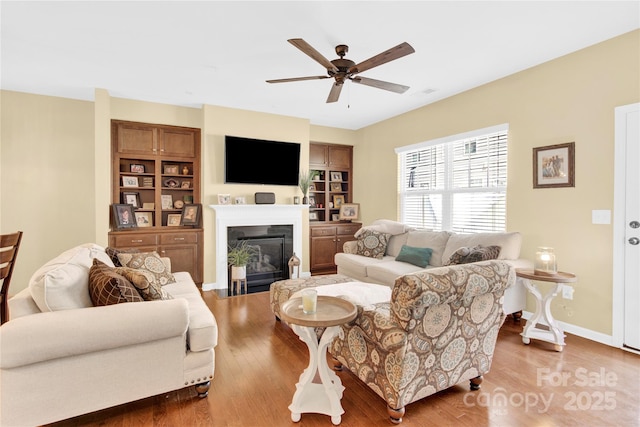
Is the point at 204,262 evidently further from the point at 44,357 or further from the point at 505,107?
the point at 505,107

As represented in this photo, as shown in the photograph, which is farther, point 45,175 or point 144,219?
point 144,219

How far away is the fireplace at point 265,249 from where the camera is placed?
16.3ft

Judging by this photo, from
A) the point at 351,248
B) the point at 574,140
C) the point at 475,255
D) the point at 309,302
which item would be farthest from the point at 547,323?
the point at 351,248

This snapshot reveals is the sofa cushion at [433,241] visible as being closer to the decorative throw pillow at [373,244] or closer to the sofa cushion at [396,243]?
the sofa cushion at [396,243]

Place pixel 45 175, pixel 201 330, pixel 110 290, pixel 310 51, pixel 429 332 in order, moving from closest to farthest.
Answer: pixel 429 332
pixel 110 290
pixel 201 330
pixel 310 51
pixel 45 175

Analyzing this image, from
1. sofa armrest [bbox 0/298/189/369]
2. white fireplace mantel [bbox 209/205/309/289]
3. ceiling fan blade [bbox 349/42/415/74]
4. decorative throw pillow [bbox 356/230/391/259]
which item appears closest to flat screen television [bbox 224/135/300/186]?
white fireplace mantel [bbox 209/205/309/289]

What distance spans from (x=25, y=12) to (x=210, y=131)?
7.89ft

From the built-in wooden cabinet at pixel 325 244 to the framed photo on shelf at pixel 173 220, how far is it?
7.42 feet

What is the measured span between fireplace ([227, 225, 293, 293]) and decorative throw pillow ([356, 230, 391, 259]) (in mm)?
1357

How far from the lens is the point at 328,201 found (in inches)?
248

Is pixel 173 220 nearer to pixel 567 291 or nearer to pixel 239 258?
pixel 239 258

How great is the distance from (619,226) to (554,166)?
809 millimetres

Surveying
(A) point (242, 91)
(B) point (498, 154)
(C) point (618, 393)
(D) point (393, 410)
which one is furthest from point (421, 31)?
(C) point (618, 393)

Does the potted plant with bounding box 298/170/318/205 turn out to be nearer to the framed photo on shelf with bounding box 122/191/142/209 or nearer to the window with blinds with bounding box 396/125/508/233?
the window with blinds with bounding box 396/125/508/233
